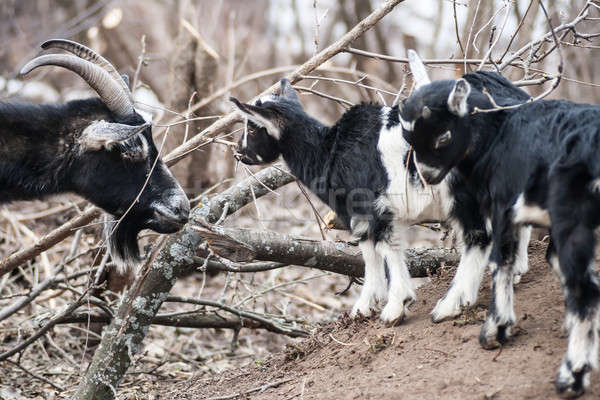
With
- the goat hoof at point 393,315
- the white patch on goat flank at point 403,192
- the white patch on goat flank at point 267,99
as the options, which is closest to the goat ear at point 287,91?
the white patch on goat flank at point 267,99

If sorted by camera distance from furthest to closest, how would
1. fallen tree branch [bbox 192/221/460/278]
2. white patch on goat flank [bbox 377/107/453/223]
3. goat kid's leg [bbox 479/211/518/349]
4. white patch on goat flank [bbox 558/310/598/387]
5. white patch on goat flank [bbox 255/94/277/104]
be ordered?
white patch on goat flank [bbox 255/94/277/104]
fallen tree branch [bbox 192/221/460/278]
white patch on goat flank [bbox 377/107/453/223]
goat kid's leg [bbox 479/211/518/349]
white patch on goat flank [bbox 558/310/598/387]

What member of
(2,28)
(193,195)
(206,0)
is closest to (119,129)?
(193,195)

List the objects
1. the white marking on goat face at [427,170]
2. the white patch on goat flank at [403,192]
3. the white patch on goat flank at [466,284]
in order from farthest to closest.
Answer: the white patch on goat flank at [403,192]
the white patch on goat flank at [466,284]
the white marking on goat face at [427,170]

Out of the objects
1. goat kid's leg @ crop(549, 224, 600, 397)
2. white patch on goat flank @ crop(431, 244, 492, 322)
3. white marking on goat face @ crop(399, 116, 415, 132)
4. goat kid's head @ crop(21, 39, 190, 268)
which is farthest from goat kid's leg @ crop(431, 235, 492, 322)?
goat kid's head @ crop(21, 39, 190, 268)

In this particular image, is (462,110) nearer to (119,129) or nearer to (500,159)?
(500,159)

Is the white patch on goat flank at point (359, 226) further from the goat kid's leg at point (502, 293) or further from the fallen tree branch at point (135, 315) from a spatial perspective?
the goat kid's leg at point (502, 293)

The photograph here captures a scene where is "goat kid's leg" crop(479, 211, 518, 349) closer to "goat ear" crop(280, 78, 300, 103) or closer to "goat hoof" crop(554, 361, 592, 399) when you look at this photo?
"goat hoof" crop(554, 361, 592, 399)

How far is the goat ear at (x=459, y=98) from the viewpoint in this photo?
3.55m

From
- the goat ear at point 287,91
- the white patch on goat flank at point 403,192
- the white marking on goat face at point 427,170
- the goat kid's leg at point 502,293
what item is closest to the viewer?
the goat kid's leg at point 502,293

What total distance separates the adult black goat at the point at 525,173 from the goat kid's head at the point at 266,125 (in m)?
1.12

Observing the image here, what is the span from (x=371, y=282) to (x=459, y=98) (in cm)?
144

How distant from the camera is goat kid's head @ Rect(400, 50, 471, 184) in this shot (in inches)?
142

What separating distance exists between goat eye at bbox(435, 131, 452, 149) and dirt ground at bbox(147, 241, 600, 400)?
0.95m

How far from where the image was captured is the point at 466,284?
156 inches
